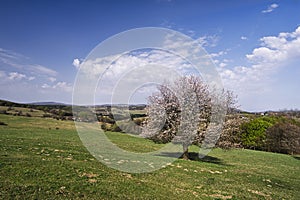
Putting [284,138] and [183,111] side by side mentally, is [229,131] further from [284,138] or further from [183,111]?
[284,138]

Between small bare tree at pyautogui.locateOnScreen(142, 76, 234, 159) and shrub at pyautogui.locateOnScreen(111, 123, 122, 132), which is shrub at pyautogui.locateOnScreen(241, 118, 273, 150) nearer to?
shrub at pyautogui.locateOnScreen(111, 123, 122, 132)

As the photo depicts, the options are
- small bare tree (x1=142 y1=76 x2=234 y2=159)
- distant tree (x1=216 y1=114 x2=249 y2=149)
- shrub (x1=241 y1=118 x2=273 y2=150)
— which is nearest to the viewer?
small bare tree (x1=142 y1=76 x2=234 y2=159)

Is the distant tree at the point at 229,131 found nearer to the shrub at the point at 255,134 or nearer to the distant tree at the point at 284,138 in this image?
the distant tree at the point at 284,138

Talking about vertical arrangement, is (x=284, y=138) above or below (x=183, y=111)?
below

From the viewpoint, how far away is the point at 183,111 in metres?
25.1

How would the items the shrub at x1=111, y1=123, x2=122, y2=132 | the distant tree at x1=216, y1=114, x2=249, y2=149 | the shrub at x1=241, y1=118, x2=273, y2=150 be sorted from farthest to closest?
the shrub at x1=241, y1=118, x2=273, y2=150 < the shrub at x1=111, y1=123, x2=122, y2=132 < the distant tree at x1=216, y1=114, x2=249, y2=149

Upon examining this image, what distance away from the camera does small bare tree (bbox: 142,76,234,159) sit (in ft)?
82.1

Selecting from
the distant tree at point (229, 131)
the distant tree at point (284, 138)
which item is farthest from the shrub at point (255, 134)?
the distant tree at point (229, 131)

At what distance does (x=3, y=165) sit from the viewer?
14.1 metres

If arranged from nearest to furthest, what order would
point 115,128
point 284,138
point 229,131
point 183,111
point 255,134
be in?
point 183,111
point 229,131
point 284,138
point 115,128
point 255,134

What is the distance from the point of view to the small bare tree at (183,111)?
25031mm

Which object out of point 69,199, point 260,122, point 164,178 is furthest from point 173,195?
point 260,122

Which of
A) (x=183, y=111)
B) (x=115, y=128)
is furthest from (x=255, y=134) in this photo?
(x=183, y=111)

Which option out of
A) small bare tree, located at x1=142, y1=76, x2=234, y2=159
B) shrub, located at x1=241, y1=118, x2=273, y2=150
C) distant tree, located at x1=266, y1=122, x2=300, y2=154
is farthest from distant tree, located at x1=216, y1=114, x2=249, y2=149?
shrub, located at x1=241, y1=118, x2=273, y2=150
